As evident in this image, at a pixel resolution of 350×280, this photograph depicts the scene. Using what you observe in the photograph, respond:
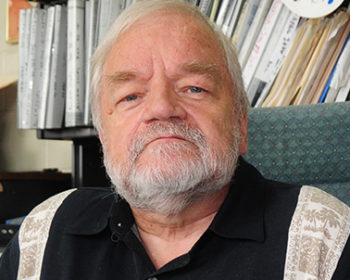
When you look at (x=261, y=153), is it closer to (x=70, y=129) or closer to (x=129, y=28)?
(x=129, y=28)

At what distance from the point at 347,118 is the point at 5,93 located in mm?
1735

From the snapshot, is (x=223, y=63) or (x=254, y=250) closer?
(x=254, y=250)

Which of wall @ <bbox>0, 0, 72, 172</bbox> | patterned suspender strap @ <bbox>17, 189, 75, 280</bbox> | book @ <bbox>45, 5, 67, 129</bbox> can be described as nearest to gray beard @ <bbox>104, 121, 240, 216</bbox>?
patterned suspender strap @ <bbox>17, 189, 75, 280</bbox>

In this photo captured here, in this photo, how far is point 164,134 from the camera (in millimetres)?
860

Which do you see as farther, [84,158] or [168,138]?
[84,158]

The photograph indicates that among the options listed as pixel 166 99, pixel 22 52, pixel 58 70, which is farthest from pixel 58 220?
pixel 22 52

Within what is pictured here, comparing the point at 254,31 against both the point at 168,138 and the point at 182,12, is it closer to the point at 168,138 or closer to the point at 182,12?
the point at 182,12

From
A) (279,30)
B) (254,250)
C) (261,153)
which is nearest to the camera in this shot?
(254,250)

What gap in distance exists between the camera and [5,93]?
2.30 metres

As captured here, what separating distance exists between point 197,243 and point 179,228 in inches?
3.6

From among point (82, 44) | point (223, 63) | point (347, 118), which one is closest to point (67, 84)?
point (82, 44)

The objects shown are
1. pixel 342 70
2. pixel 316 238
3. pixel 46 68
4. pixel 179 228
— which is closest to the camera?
pixel 316 238

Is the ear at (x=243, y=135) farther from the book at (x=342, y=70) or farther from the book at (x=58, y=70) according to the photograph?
the book at (x=58, y=70)

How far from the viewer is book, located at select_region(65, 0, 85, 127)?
5.10ft
